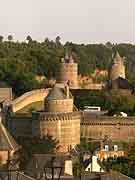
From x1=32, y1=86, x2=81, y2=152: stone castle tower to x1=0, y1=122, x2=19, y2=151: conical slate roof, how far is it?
376 cm

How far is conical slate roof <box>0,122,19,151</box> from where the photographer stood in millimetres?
48916

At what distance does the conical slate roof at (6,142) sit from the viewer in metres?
48.9

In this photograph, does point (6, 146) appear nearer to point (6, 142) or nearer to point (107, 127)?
point (6, 142)

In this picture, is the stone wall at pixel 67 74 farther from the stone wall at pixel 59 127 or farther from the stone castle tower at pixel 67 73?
the stone wall at pixel 59 127

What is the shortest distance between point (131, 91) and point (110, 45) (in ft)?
243

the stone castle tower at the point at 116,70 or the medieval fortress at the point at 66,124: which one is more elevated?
the stone castle tower at the point at 116,70

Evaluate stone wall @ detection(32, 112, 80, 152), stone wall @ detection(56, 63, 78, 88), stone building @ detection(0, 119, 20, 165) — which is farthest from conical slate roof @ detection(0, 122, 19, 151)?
stone wall @ detection(56, 63, 78, 88)

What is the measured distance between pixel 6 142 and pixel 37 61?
47.5 metres

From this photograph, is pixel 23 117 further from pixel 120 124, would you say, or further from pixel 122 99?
pixel 122 99

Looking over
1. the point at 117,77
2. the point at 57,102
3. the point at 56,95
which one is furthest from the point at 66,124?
the point at 117,77

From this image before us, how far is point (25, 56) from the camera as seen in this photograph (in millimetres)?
98750

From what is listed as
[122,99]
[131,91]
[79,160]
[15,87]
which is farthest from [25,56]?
[79,160]

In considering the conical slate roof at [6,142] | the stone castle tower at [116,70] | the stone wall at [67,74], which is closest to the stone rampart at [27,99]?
the conical slate roof at [6,142]

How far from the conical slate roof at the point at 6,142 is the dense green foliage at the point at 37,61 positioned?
29.0 meters
